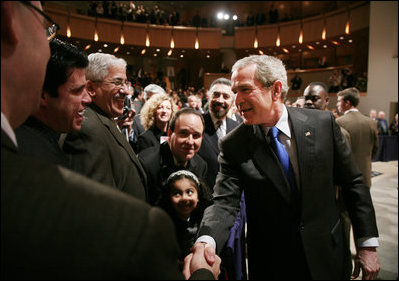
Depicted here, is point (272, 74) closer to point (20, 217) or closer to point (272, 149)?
point (272, 149)

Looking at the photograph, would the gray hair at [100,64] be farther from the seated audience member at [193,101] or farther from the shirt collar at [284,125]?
the seated audience member at [193,101]

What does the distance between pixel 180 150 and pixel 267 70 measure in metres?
0.76

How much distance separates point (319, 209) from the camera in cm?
134

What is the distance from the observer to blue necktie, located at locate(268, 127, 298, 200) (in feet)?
4.46

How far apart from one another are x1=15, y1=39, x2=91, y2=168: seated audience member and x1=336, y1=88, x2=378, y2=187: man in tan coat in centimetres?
291

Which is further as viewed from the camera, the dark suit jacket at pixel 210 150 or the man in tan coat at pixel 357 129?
the man in tan coat at pixel 357 129

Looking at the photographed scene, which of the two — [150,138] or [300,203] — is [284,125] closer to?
[300,203]

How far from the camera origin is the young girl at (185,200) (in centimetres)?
148

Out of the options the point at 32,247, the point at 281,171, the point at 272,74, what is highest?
the point at 272,74

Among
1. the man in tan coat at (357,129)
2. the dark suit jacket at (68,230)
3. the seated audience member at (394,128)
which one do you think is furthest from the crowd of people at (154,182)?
the seated audience member at (394,128)

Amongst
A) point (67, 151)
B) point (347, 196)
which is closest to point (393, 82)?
point (347, 196)

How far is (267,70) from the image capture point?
1438 millimetres

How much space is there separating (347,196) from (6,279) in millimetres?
1452

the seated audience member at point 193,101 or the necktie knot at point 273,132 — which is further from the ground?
the seated audience member at point 193,101
